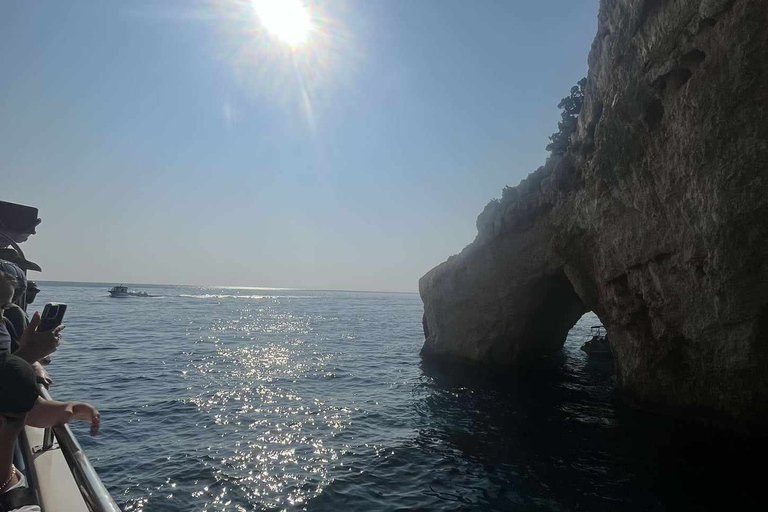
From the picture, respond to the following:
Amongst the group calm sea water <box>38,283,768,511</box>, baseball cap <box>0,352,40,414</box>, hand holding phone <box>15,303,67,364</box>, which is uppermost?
hand holding phone <box>15,303,67,364</box>

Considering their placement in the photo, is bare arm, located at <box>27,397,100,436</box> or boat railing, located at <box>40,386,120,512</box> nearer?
boat railing, located at <box>40,386,120,512</box>

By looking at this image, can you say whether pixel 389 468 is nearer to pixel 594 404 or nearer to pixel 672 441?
pixel 672 441

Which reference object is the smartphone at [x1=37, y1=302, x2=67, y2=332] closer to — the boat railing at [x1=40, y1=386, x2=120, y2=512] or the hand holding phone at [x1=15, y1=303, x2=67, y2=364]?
the hand holding phone at [x1=15, y1=303, x2=67, y2=364]

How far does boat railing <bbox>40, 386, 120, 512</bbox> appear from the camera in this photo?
356cm

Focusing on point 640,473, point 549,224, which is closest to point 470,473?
point 640,473

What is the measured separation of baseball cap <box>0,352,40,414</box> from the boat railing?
75cm

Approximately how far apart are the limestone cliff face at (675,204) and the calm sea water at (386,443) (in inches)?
92.9

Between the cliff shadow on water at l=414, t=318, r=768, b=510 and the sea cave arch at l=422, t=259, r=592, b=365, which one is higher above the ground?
the sea cave arch at l=422, t=259, r=592, b=365

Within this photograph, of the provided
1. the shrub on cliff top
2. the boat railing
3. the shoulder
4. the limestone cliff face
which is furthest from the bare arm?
the shrub on cliff top

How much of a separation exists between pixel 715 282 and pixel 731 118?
4852mm

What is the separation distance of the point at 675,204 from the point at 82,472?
16.6m

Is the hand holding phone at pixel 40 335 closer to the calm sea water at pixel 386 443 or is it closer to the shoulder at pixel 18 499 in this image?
the shoulder at pixel 18 499

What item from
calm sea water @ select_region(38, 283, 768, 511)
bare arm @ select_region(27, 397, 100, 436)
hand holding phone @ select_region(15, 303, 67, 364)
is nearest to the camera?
bare arm @ select_region(27, 397, 100, 436)

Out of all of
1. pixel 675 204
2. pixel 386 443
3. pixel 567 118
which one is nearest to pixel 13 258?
pixel 386 443
